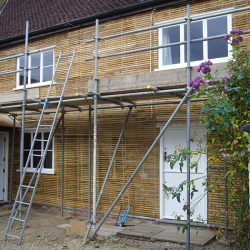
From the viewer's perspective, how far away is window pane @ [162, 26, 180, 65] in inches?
402

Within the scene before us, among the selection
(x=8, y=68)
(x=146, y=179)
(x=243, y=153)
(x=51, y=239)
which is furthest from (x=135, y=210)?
(x=8, y=68)

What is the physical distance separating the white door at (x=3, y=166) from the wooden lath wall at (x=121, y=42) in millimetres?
2593

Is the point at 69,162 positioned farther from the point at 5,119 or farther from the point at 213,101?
the point at 213,101

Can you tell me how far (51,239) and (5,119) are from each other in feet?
18.3

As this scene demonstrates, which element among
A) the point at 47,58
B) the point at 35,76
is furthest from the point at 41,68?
the point at 35,76

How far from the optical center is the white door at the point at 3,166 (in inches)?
533

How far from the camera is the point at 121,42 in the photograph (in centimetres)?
1092

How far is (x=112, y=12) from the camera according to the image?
11.0 meters

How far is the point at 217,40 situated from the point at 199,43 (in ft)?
1.48

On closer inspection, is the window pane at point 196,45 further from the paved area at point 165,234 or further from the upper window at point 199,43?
the paved area at point 165,234

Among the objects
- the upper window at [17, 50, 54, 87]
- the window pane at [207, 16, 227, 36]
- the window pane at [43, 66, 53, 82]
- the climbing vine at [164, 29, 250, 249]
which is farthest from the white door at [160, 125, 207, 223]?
the upper window at [17, 50, 54, 87]

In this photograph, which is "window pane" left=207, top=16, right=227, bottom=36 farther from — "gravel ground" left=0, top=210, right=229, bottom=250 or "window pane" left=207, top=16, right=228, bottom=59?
"gravel ground" left=0, top=210, right=229, bottom=250

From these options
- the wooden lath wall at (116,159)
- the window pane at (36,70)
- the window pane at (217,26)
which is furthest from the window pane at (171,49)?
the window pane at (36,70)

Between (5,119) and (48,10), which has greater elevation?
(48,10)
